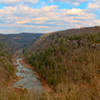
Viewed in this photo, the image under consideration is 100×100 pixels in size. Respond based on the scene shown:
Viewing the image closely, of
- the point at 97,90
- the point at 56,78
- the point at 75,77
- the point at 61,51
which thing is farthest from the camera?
the point at 61,51

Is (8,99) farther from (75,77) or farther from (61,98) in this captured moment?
(75,77)

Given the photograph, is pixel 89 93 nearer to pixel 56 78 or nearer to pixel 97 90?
pixel 97 90

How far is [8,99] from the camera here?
670 centimetres

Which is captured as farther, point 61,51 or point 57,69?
point 61,51

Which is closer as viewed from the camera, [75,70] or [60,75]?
[75,70]

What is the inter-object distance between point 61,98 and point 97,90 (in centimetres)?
186

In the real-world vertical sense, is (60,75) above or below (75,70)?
below

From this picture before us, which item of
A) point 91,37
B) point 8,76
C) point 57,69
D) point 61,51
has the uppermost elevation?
point 91,37

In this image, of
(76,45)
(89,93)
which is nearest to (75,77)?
(89,93)

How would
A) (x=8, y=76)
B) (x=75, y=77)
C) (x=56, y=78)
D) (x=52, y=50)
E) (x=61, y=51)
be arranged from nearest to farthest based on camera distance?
(x=75, y=77), (x=56, y=78), (x=8, y=76), (x=61, y=51), (x=52, y=50)

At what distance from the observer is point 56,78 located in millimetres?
34062

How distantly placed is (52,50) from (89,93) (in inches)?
2080

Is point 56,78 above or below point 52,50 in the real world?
below

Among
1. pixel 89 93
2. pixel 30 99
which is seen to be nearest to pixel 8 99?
pixel 30 99
